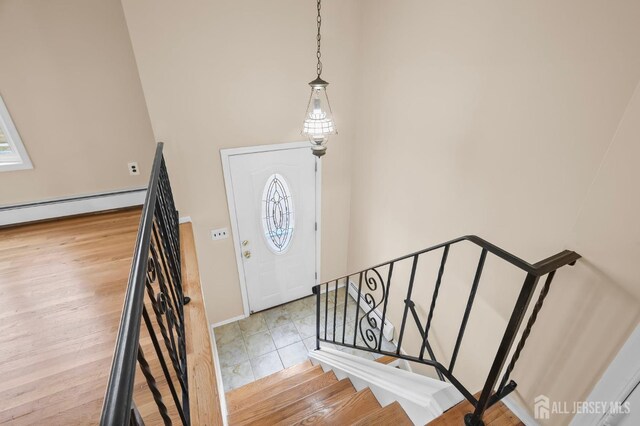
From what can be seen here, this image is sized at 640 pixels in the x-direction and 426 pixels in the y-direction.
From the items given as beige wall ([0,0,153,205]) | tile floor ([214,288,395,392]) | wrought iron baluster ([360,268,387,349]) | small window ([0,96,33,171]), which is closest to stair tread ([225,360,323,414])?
tile floor ([214,288,395,392])

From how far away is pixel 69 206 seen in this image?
3014 millimetres

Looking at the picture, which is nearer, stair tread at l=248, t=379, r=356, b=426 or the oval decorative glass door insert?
stair tread at l=248, t=379, r=356, b=426

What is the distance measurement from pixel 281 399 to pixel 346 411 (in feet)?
1.95

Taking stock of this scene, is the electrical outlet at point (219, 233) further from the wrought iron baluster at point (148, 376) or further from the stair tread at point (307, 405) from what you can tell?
the wrought iron baluster at point (148, 376)

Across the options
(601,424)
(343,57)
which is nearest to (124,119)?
(343,57)

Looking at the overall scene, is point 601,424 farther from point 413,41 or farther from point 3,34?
point 3,34

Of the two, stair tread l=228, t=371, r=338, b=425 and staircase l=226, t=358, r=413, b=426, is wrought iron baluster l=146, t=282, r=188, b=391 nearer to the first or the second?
staircase l=226, t=358, r=413, b=426

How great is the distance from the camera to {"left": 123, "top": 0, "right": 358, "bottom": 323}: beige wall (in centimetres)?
262

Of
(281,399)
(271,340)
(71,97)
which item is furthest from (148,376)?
(271,340)

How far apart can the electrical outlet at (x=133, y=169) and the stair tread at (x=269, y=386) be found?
2.31 meters

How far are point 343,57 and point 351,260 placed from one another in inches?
97.7

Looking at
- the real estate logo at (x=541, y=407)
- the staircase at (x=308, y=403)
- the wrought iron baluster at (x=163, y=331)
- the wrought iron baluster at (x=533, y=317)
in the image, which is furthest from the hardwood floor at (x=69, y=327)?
the real estate logo at (x=541, y=407)

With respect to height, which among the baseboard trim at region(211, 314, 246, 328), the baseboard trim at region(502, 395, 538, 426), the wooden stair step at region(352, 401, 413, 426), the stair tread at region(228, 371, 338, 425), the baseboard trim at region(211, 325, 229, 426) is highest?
the baseboard trim at region(502, 395, 538, 426)

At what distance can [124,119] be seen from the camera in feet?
9.63
